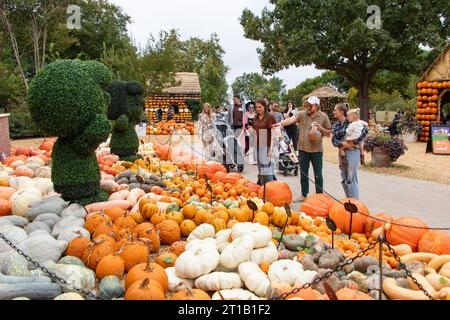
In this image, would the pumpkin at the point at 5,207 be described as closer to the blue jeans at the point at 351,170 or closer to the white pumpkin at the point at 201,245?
the white pumpkin at the point at 201,245

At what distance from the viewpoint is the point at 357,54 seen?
25.1 m

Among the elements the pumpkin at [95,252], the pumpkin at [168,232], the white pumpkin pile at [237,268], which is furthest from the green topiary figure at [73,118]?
the white pumpkin pile at [237,268]

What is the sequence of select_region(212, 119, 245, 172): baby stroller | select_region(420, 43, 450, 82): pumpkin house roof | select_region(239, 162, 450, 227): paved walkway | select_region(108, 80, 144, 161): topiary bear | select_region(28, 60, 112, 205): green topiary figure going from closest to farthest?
select_region(28, 60, 112, 205): green topiary figure → select_region(239, 162, 450, 227): paved walkway → select_region(108, 80, 144, 161): topiary bear → select_region(212, 119, 245, 172): baby stroller → select_region(420, 43, 450, 82): pumpkin house roof

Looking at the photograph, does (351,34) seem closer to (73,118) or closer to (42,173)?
(42,173)

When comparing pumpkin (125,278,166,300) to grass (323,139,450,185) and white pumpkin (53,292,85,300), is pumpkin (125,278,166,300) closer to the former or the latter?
white pumpkin (53,292,85,300)

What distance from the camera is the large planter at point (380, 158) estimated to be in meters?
12.1

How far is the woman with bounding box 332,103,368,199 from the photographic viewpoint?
6.95 m

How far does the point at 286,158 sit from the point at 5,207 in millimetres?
6873

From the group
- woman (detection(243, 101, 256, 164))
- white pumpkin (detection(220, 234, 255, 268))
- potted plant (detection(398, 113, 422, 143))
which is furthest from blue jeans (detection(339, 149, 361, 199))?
potted plant (detection(398, 113, 422, 143))

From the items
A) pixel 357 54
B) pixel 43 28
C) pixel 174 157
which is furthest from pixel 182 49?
pixel 174 157

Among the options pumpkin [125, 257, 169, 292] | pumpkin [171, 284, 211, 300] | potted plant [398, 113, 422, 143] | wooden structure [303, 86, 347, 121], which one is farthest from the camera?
wooden structure [303, 86, 347, 121]

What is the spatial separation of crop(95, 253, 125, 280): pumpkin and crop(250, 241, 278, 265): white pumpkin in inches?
52.9

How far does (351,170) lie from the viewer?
6.97 meters
